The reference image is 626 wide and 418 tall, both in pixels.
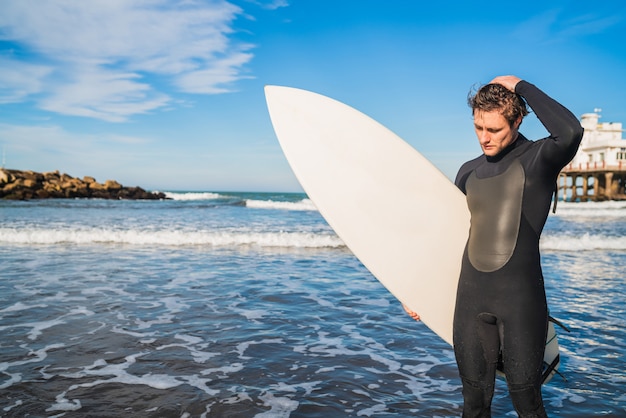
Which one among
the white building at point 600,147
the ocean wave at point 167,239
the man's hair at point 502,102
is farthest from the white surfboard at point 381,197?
the white building at point 600,147

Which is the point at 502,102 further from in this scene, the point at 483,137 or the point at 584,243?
the point at 584,243

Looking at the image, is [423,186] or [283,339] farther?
[283,339]

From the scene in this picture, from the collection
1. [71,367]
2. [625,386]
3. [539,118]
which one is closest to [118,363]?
[71,367]

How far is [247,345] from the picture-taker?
404cm

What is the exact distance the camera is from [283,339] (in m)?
4.21

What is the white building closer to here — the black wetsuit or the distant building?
the distant building

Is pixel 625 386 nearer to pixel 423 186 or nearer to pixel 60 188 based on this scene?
pixel 423 186

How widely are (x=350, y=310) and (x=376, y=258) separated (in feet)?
10.0

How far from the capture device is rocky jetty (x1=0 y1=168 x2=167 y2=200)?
3177 cm

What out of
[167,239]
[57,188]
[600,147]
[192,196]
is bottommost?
[167,239]

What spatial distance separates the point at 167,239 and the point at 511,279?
10.6m

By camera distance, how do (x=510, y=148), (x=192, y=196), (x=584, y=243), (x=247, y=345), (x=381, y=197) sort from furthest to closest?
1. (x=192, y=196)
2. (x=584, y=243)
3. (x=247, y=345)
4. (x=381, y=197)
5. (x=510, y=148)

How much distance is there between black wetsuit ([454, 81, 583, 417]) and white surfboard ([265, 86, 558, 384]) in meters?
0.35

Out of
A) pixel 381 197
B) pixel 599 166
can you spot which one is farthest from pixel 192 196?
pixel 381 197
